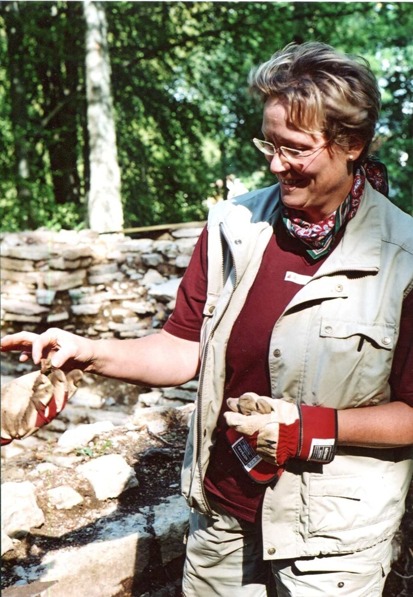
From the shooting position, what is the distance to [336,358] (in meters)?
1.58

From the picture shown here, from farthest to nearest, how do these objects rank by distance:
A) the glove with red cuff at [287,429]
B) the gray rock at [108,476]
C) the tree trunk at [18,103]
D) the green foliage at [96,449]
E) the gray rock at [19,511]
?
the tree trunk at [18,103]
the green foliage at [96,449]
the gray rock at [108,476]
the gray rock at [19,511]
the glove with red cuff at [287,429]

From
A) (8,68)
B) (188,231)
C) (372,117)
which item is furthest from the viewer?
(8,68)

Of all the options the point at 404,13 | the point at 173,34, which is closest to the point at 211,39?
the point at 173,34

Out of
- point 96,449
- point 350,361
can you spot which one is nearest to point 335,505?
point 350,361

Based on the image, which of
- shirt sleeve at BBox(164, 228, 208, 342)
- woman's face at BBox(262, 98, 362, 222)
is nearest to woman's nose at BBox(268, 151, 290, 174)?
woman's face at BBox(262, 98, 362, 222)

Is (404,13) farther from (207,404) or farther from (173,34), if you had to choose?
(207,404)

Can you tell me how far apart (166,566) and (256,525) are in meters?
1.17

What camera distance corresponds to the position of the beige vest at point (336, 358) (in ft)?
5.19

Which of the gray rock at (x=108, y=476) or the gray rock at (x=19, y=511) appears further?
the gray rock at (x=108, y=476)

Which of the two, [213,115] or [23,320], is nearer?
[23,320]

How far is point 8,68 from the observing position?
1397 centimetres

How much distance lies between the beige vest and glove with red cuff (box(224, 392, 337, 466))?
0.07 meters

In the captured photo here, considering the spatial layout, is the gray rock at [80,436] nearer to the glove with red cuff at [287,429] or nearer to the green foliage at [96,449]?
the green foliage at [96,449]

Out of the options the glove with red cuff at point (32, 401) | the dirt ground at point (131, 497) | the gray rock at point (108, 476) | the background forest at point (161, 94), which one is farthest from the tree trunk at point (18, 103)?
the glove with red cuff at point (32, 401)
